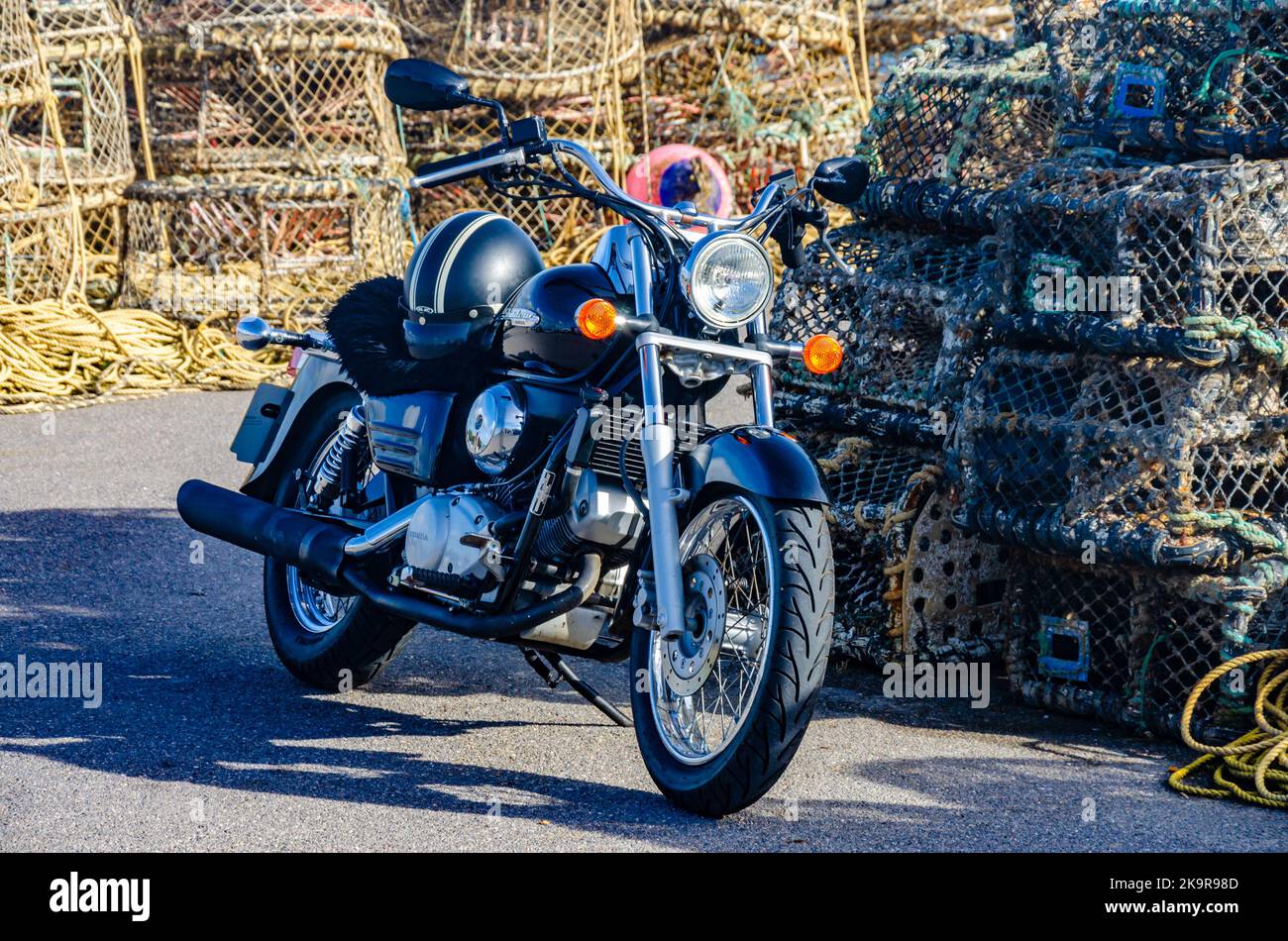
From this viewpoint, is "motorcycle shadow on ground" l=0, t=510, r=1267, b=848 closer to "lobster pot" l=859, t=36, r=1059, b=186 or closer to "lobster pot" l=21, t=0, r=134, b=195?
"lobster pot" l=859, t=36, r=1059, b=186

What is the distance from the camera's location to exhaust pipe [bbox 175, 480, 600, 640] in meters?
4.53

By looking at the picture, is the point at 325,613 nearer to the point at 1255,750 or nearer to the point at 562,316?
the point at 562,316

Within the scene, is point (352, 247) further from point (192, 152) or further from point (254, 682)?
point (254, 682)

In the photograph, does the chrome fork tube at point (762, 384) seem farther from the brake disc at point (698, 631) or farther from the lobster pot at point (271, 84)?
the lobster pot at point (271, 84)

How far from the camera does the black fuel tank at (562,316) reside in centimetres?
465

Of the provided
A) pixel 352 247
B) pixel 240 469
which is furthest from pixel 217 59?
pixel 240 469

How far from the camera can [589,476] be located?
4512 millimetres

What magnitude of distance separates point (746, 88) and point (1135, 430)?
8.16m

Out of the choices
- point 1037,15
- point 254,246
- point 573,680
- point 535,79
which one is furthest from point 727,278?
point 535,79

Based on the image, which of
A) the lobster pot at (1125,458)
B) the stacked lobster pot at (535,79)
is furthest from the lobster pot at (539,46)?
the lobster pot at (1125,458)

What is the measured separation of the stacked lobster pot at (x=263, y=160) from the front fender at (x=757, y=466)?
7.01 meters

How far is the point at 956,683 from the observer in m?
5.54

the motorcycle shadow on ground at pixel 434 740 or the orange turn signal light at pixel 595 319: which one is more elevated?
the orange turn signal light at pixel 595 319
